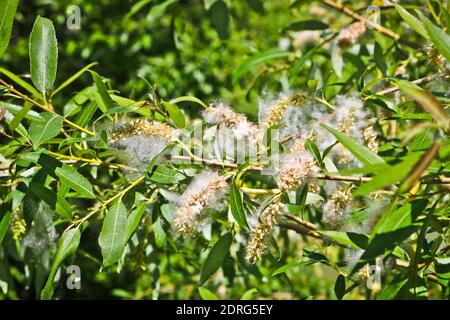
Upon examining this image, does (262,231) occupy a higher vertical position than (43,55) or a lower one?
lower

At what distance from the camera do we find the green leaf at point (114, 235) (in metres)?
1.21

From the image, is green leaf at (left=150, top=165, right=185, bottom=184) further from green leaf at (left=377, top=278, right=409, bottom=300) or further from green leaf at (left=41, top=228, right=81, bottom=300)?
green leaf at (left=377, top=278, right=409, bottom=300)

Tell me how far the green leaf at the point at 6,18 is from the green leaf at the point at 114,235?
1.18 ft

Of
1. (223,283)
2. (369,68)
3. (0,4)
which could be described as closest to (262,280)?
(223,283)

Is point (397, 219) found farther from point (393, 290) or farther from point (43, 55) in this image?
point (43, 55)

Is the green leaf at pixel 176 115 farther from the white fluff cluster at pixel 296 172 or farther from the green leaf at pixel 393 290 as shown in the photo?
the green leaf at pixel 393 290

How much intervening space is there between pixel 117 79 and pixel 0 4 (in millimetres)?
2690

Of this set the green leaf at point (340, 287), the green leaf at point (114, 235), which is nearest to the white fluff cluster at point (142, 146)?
the green leaf at point (114, 235)

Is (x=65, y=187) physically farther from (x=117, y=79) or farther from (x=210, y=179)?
(x=117, y=79)

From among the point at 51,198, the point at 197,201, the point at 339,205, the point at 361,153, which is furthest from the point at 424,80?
the point at 51,198

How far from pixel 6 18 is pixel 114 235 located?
45 cm

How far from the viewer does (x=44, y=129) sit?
1.21 metres

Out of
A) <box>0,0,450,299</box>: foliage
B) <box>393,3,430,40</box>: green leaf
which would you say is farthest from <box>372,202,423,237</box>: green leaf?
<box>393,3,430,40</box>: green leaf

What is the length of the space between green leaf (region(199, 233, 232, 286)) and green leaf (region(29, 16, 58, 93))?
0.47 metres
